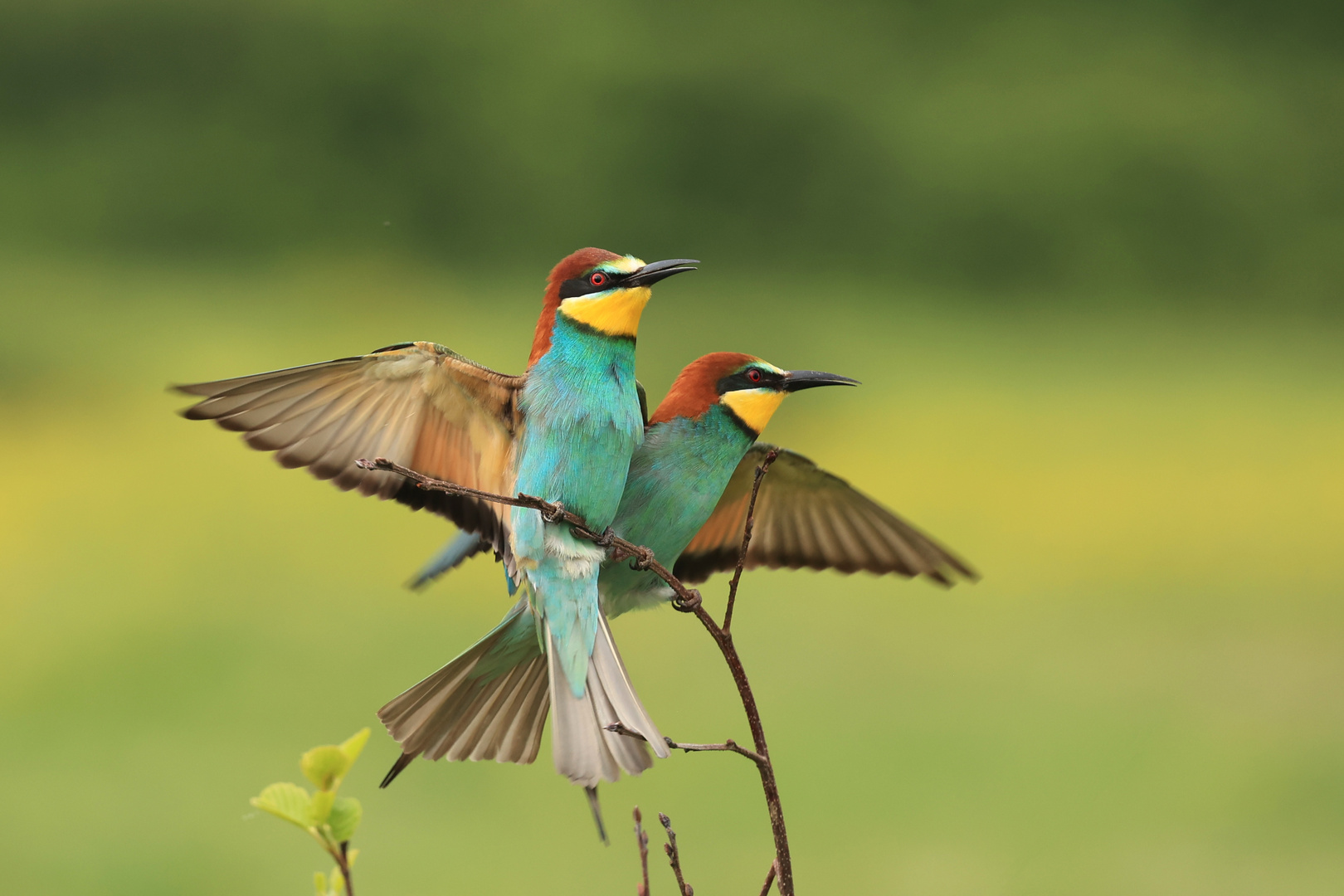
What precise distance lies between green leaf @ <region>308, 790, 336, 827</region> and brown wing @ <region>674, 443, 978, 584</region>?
26.5 inches

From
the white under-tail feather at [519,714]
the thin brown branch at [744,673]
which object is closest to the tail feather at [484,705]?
the white under-tail feather at [519,714]

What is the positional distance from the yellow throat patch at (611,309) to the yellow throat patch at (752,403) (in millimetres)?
135

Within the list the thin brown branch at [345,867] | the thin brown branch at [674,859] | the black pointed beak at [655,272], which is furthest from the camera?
the black pointed beak at [655,272]

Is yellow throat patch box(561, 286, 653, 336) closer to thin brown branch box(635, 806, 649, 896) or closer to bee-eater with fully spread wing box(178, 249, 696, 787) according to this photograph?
bee-eater with fully spread wing box(178, 249, 696, 787)

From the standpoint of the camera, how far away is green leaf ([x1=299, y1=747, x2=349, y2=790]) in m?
0.42

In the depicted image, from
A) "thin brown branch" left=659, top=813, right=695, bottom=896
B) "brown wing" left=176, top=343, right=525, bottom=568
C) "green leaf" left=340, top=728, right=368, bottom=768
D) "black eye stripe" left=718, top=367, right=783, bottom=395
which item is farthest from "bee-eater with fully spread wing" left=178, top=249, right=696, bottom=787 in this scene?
"green leaf" left=340, top=728, right=368, bottom=768

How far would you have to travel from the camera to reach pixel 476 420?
0.88 meters

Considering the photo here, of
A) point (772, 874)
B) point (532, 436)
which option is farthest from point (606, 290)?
point (772, 874)

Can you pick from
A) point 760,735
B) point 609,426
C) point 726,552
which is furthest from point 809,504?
point 760,735

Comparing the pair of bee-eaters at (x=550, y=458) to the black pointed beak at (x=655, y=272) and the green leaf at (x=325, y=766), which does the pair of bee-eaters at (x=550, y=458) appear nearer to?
the black pointed beak at (x=655, y=272)

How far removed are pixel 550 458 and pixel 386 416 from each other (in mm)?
125

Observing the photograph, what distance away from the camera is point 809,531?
110cm

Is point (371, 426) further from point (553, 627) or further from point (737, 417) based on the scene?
point (737, 417)

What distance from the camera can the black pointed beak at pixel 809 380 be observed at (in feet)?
3.07
